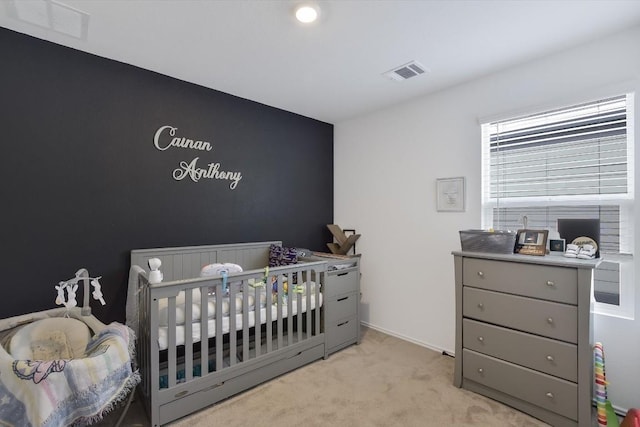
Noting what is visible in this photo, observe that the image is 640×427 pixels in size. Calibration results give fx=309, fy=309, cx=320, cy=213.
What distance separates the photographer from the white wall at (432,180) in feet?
6.40

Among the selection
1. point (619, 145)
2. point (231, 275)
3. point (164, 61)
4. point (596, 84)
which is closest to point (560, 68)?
point (596, 84)

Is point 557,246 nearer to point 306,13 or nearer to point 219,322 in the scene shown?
point 306,13

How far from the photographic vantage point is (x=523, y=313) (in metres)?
1.92

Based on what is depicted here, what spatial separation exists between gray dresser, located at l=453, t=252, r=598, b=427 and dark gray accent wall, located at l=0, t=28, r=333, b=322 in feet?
6.73

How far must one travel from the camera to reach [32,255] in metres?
2.00

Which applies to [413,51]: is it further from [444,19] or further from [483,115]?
[483,115]

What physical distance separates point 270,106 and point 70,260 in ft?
7.17

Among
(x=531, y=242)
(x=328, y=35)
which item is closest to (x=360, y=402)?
(x=531, y=242)

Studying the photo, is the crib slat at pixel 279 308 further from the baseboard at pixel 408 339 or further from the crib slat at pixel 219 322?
the baseboard at pixel 408 339

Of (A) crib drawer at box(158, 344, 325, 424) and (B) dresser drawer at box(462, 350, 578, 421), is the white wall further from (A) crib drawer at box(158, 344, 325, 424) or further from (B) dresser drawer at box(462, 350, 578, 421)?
(A) crib drawer at box(158, 344, 325, 424)

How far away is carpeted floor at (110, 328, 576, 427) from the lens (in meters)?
1.84

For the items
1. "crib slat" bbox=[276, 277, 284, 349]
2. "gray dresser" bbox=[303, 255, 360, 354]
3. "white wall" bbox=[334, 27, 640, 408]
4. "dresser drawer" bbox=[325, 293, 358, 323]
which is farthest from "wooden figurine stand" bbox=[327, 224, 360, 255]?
"crib slat" bbox=[276, 277, 284, 349]

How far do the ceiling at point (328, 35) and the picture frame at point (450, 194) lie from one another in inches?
33.3

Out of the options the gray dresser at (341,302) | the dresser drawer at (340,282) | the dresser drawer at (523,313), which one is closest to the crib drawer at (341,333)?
the gray dresser at (341,302)
